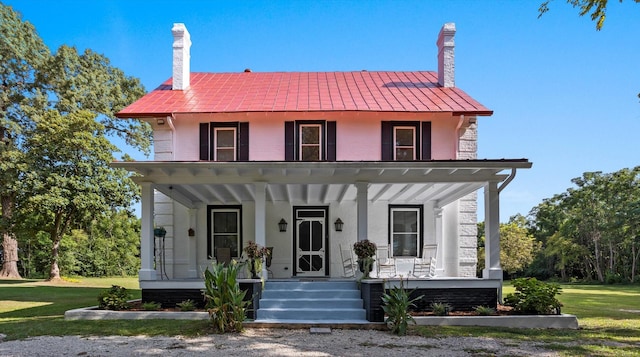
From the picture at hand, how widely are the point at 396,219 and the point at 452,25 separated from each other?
6.51 m

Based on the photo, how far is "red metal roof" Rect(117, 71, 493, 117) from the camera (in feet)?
46.4

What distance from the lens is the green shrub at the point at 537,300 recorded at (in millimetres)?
10000

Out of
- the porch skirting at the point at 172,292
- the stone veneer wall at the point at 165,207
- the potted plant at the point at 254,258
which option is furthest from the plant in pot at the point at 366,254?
the stone veneer wall at the point at 165,207

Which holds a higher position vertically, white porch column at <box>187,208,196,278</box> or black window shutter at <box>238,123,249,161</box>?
black window shutter at <box>238,123,249,161</box>

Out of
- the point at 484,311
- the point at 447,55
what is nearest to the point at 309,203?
the point at 447,55

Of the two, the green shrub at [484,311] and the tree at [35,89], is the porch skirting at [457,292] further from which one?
the tree at [35,89]

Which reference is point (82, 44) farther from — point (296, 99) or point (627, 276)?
point (627, 276)

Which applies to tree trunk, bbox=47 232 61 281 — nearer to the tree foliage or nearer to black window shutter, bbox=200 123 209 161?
black window shutter, bbox=200 123 209 161

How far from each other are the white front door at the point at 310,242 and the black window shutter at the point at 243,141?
2327mm

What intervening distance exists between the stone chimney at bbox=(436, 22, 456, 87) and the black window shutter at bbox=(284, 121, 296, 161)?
5271 millimetres

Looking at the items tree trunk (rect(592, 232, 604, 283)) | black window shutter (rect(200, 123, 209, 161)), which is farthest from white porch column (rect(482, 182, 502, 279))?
tree trunk (rect(592, 232, 604, 283))

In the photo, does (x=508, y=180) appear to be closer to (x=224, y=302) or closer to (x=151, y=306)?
(x=224, y=302)

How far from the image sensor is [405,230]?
14.7m

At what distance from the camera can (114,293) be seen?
1078 cm
